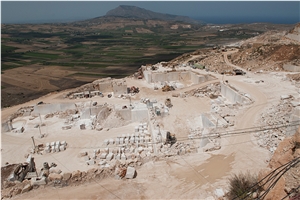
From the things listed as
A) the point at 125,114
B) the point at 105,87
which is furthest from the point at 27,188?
the point at 105,87

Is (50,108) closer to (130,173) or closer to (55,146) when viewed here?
(55,146)

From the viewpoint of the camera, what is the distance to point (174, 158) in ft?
42.1

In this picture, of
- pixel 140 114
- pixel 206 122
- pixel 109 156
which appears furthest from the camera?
pixel 140 114

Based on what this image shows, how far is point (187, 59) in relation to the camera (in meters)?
37.6

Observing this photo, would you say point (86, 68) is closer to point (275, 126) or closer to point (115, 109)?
point (115, 109)

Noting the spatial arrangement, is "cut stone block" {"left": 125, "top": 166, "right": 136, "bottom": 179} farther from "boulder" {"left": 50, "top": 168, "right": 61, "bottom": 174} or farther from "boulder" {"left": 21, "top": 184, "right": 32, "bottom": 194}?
"boulder" {"left": 21, "top": 184, "right": 32, "bottom": 194}

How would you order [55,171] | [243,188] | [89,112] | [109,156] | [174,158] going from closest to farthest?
[243,188] → [174,158] → [55,171] → [109,156] → [89,112]

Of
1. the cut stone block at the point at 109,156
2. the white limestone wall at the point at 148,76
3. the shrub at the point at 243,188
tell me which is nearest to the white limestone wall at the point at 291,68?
the white limestone wall at the point at 148,76

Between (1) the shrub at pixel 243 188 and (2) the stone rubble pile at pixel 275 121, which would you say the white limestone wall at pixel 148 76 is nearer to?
(2) the stone rubble pile at pixel 275 121

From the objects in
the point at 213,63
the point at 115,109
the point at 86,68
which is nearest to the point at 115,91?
the point at 115,109

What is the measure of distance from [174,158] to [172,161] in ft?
1.01

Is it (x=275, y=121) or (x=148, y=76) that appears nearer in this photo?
(x=275, y=121)

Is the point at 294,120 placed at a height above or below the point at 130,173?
above

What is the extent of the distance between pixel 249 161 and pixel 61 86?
39865 millimetres
